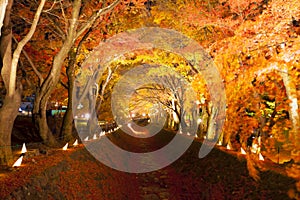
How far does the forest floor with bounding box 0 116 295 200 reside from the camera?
8.05 m

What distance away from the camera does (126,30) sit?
61.8 ft

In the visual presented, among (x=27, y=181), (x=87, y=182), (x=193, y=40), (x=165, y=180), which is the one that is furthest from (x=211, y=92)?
(x=27, y=181)

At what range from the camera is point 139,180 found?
1622 centimetres

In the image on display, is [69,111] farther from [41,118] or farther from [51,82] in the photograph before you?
[51,82]

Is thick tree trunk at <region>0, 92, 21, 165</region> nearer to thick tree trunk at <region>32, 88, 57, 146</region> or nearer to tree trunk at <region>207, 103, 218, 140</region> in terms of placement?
thick tree trunk at <region>32, 88, 57, 146</region>

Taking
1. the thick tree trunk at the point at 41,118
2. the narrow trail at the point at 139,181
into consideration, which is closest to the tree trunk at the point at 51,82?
the thick tree trunk at the point at 41,118

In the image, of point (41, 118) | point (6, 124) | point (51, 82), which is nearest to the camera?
point (6, 124)

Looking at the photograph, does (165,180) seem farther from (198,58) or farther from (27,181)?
(27,181)

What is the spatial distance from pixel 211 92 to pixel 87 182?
26.9 ft

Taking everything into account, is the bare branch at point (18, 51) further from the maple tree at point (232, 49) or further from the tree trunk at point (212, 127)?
the tree trunk at point (212, 127)

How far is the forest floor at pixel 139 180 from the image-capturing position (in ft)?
26.4

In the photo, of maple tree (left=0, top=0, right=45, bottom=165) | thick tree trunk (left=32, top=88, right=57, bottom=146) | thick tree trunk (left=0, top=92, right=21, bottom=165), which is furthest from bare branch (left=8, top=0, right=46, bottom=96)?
thick tree trunk (left=32, top=88, right=57, bottom=146)

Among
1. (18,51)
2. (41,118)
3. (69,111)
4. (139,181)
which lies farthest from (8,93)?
(139,181)

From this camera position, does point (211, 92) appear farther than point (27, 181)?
Yes
